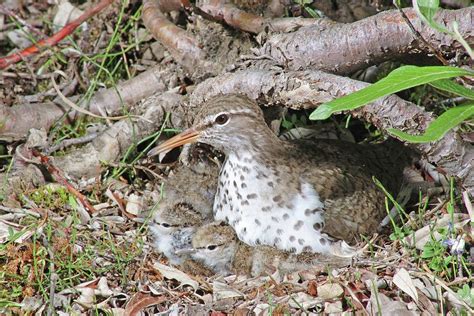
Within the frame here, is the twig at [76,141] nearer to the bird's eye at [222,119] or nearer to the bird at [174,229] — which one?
the bird at [174,229]

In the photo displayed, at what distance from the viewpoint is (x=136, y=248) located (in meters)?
6.68

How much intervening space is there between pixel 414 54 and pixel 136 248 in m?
2.65

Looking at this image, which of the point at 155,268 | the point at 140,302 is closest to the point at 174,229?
the point at 155,268

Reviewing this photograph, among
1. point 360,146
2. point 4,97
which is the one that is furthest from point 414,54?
point 4,97

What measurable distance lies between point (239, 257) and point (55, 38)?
328 centimetres

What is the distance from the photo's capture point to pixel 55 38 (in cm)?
851

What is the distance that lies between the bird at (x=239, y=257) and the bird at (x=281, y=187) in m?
0.07

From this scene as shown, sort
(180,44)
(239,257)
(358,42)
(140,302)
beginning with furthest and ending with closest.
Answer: (180,44)
(358,42)
(239,257)
(140,302)

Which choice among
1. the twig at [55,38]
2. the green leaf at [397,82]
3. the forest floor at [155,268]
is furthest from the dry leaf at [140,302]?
the twig at [55,38]

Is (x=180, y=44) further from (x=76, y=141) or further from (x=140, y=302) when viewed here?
(x=140, y=302)

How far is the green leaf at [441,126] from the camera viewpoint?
4852mm

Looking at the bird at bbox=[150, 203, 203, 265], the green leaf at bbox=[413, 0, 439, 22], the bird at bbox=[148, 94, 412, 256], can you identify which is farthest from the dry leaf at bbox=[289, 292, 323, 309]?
the green leaf at bbox=[413, 0, 439, 22]

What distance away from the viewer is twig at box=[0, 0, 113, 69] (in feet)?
27.7

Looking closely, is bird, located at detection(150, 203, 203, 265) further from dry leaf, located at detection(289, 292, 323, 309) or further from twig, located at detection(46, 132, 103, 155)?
twig, located at detection(46, 132, 103, 155)
